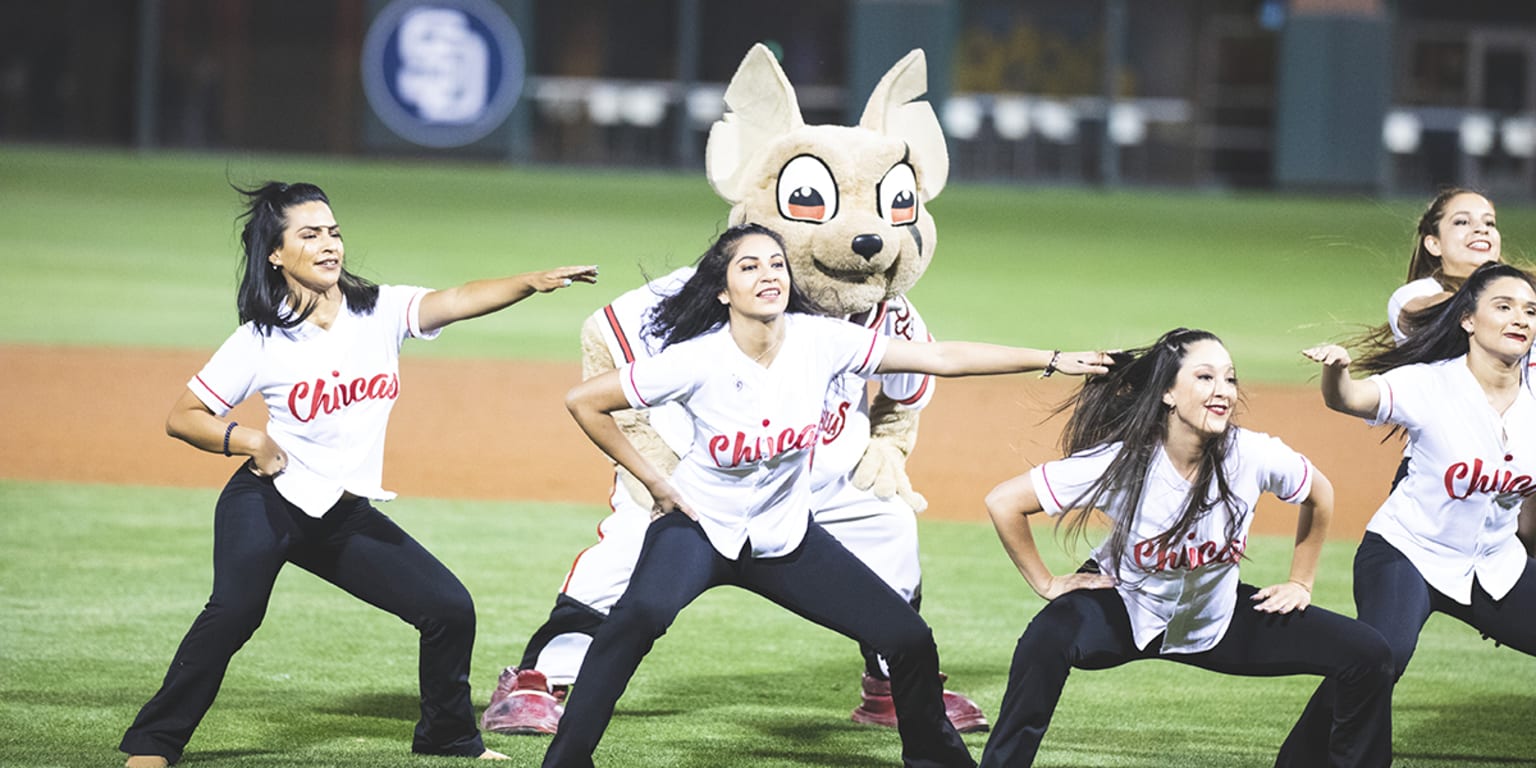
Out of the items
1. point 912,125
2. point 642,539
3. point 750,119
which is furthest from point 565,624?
point 912,125

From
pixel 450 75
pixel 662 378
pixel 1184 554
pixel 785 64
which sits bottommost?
pixel 1184 554

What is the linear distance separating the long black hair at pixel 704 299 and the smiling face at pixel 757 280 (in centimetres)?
5

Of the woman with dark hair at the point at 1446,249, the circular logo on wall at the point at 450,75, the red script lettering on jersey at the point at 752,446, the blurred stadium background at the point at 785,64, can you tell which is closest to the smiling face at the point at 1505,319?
the woman with dark hair at the point at 1446,249

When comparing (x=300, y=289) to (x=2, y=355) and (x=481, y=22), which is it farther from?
(x=481, y=22)

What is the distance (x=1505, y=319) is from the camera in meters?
4.87

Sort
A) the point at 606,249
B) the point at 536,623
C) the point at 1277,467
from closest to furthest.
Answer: the point at 1277,467 < the point at 536,623 < the point at 606,249

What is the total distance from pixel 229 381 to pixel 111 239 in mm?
15242

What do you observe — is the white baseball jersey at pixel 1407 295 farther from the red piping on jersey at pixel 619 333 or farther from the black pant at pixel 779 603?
the red piping on jersey at pixel 619 333

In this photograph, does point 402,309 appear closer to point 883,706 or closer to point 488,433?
point 883,706

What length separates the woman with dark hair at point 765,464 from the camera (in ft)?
15.3

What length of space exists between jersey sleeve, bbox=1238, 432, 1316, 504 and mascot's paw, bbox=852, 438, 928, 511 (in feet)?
4.26

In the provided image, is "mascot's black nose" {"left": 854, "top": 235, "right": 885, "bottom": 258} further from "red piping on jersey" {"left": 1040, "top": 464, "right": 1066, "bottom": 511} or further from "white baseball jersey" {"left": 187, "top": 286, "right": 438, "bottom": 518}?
"white baseball jersey" {"left": 187, "top": 286, "right": 438, "bottom": 518}

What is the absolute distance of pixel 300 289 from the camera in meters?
5.06

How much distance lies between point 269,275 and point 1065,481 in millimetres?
2191
